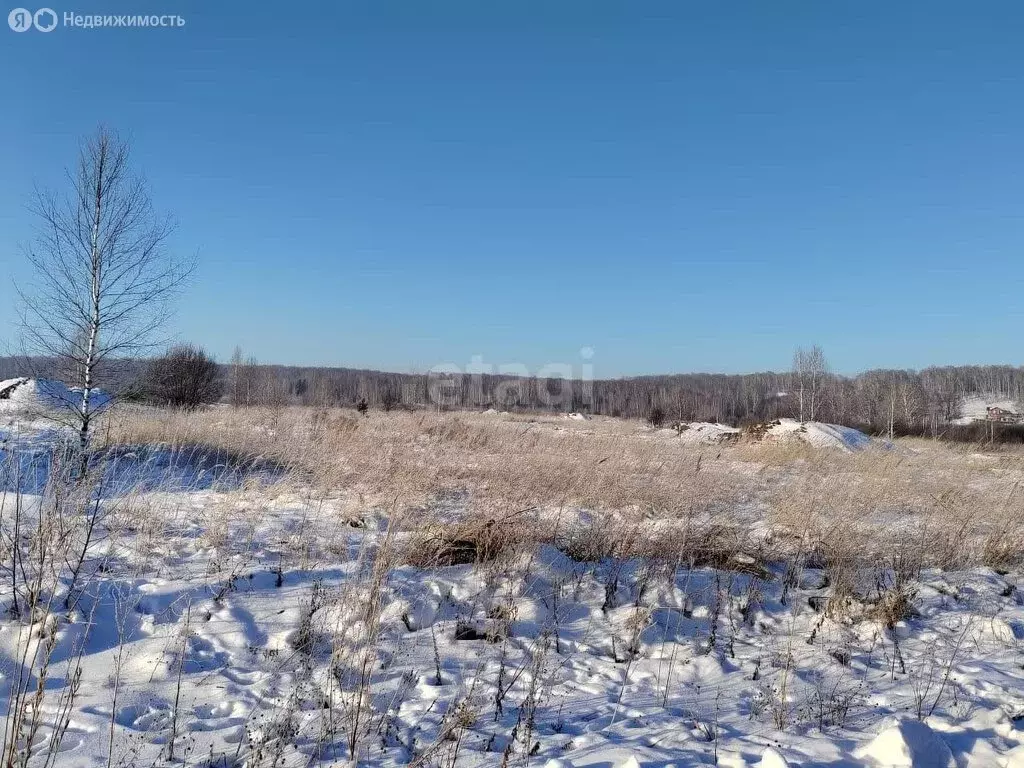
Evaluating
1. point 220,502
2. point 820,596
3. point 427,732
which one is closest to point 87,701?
point 427,732

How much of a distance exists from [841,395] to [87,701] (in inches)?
2678

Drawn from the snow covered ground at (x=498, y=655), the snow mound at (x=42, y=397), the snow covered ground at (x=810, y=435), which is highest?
the snow mound at (x=42, y=397)

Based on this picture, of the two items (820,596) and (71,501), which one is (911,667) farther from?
(71,501)

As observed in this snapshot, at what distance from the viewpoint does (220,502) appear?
5531 millimetres

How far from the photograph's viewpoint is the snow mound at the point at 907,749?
78.8 inches

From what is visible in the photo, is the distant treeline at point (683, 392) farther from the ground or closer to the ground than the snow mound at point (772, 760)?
farther from the ground

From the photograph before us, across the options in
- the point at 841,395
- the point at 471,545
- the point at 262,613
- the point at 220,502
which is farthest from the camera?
the point at 841,395

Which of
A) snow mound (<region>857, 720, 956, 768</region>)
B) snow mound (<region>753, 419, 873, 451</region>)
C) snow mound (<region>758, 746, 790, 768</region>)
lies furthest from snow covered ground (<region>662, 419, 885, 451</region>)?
snow mound (<region>758, 746, 790, 768</region>)

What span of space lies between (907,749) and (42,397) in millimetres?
10876

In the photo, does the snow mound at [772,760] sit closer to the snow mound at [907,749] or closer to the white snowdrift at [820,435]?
the snow mound at [907,749]

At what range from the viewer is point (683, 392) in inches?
2923

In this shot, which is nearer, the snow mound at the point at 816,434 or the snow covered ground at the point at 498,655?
the snow covered ground at the point at 498,655

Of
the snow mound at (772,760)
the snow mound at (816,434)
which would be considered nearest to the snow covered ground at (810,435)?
the snow mound at (816,434)

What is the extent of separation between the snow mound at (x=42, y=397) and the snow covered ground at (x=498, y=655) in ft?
11.1
